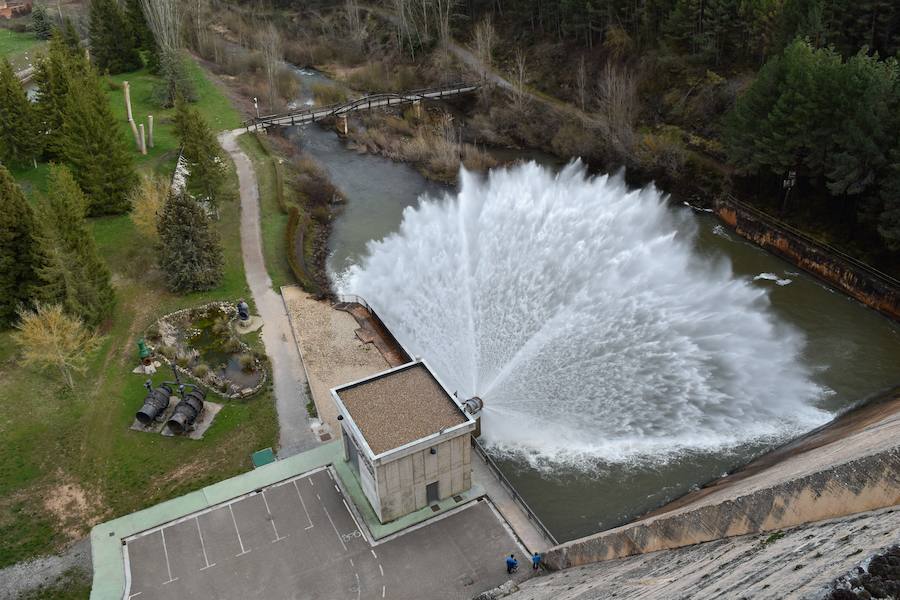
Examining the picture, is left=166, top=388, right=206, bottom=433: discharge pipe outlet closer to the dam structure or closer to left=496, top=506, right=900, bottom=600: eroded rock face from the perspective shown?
the dam structure

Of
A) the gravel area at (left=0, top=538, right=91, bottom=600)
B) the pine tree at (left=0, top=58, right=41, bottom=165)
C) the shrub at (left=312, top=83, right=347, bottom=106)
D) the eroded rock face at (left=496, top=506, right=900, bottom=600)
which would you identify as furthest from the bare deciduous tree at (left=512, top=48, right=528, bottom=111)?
the gravel area at (left=0, top=538, right=91, bottom=600)

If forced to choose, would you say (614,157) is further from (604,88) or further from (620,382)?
(620,382)

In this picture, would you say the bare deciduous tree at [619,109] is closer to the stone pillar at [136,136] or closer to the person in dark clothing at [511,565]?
the stone pillar at [136,136]

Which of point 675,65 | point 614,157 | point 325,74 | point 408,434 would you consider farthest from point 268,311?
point 325,74

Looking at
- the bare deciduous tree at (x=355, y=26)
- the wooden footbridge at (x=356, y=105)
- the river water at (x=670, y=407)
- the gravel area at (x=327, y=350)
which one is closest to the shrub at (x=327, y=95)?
the wooden footbridge at (x=356, y=105)

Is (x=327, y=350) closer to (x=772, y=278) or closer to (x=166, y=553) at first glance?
(x=166, y=553)

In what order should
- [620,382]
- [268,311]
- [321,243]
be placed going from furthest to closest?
1. [321,243]
2. [268,311]
3. [620,382]

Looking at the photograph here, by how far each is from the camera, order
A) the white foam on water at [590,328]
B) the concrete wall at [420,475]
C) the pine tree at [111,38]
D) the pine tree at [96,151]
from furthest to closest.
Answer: the pine tree at [111,38], the pine tree at [96,151], the white foam on water at [590,328], the concrete wall at [420,475]
